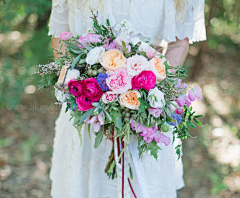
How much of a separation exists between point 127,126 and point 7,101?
2623 millimetres

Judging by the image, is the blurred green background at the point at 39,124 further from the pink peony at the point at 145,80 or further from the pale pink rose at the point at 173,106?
the pink peony at the point at 145,80

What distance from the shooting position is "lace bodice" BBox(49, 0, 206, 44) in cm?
121

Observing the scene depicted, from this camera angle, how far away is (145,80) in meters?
0.88

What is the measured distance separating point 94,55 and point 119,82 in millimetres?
138

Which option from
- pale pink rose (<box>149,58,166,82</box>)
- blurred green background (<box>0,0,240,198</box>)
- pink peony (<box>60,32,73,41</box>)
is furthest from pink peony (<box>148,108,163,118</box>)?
blurred green background (<box>0,0,240,198</box>)

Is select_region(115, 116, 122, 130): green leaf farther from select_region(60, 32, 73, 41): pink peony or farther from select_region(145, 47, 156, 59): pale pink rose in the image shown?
select_region(60, 32, 73, 41): pink peony

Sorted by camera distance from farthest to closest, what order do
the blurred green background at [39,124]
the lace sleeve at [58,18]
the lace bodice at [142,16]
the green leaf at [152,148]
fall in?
1. the blurred green background at [39,124]
2. the lace sleeve at [58,18]
3. the lace bodice at [142,16]
4. the green leaf at [152,148]

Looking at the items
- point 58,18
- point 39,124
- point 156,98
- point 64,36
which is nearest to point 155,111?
point 156,98

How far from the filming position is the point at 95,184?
1388 mm

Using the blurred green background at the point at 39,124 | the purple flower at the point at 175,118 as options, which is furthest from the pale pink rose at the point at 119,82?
the blurred green background at the point at 39,124

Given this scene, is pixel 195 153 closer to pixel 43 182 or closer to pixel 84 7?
pixel 43 182

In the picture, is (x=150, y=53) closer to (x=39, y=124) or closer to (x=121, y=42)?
(x=121, y=42)

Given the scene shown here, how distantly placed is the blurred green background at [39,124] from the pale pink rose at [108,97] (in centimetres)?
182

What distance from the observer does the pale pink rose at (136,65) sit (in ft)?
2.89
